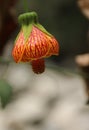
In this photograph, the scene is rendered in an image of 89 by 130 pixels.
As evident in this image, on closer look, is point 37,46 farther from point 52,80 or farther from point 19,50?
point 52,80

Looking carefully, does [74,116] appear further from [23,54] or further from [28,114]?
[23,54]

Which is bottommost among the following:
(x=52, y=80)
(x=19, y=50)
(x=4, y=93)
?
(x=52, y=80)

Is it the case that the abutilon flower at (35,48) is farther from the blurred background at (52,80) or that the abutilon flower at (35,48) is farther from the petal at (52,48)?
the blurred background at (52,80)

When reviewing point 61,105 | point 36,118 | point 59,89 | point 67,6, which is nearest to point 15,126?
point 36,118

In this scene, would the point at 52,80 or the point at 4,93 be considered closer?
the point at 4,93

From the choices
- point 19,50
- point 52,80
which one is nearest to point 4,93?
point 19,50

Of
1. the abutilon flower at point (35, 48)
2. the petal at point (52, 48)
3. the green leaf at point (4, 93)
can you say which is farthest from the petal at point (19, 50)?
the green leaf at point (4, 93)
